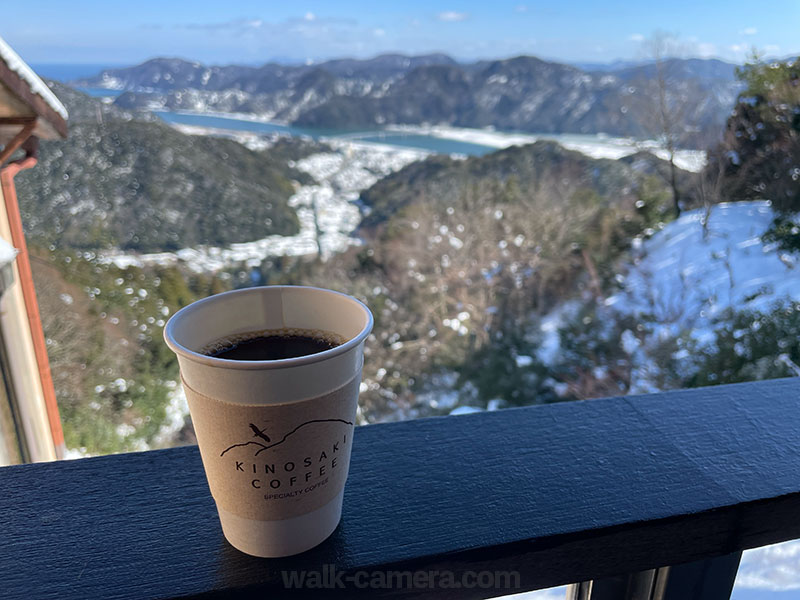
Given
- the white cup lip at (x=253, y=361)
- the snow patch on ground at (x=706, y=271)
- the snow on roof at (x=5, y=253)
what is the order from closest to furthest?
1. the white cup lip at (x=253, y=361)
2. the snow on roof at (x=5, y=253)
3. the snow patch on ground at (x=706, y=271)

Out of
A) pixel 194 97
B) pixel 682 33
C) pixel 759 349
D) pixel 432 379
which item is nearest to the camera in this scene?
pixel 759 349

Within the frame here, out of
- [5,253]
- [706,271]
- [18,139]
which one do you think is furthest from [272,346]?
[706,271]

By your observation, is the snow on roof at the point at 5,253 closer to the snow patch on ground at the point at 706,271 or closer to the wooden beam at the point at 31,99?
the wooden beam at the point at 31,99

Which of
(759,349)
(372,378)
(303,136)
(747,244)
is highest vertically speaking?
(303,136)

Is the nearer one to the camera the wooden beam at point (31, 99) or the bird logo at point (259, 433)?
the bird logo at point (259, 433)

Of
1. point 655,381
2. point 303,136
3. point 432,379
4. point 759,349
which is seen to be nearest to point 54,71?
point 303,136

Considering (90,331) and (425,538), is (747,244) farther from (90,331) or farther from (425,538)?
(90,331)

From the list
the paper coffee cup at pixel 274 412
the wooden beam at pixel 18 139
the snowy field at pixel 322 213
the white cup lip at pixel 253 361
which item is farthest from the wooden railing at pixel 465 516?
the snowy field at pixel 322 213

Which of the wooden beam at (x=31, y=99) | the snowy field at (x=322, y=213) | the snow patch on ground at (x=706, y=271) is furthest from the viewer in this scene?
the snowy field at (x=322, y=213)
